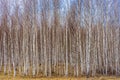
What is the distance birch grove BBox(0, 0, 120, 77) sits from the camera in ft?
66.0

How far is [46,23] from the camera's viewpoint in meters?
22.0

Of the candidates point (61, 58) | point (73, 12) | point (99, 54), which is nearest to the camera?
point (73, 12)

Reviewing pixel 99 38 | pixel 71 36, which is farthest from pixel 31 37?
pixel 99 38

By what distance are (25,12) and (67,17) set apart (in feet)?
13.8

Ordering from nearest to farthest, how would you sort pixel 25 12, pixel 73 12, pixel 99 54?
pixel 25 12, pixel 73 12, pixel 99 54

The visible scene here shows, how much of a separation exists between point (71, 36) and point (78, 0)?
379 centimetres

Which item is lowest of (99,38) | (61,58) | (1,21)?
(61,58)

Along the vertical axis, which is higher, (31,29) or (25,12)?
(25,12)

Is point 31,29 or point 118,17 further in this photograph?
point 118,17

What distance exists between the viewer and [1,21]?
24.4 metres

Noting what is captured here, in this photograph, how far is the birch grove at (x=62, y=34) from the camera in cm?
2012

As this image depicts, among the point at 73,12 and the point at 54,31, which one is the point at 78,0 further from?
the point at 54,31

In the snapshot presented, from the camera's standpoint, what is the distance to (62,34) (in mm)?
24656

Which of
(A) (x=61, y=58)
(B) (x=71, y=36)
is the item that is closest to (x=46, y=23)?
(B) (x=71, y=36)
